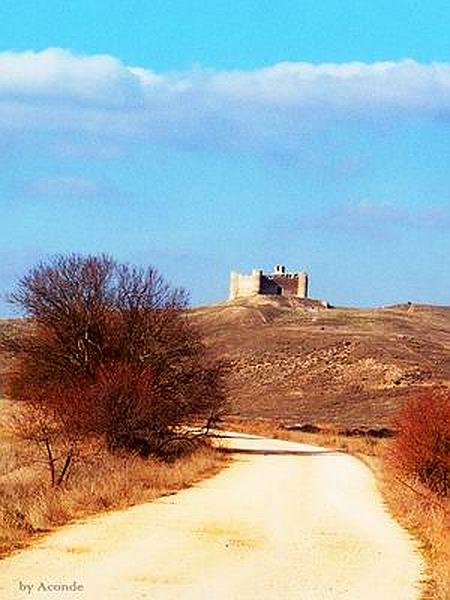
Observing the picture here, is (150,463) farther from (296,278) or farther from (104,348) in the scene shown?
(296,278)

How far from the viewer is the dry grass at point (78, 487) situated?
18.8m

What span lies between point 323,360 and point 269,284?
64280 mm

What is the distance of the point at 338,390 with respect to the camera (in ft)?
286

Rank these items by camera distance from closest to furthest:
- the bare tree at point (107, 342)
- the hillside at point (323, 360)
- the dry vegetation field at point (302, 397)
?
the dry vegetation field at point (302, 397)
the bare tree at point (107, 342)
the hillside at point (323, 360)

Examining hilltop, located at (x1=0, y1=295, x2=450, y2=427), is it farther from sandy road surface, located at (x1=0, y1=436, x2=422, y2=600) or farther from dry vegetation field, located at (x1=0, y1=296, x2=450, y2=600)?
sandy road surface, located at (x1=0, y1=436, x2=422, y2=600)

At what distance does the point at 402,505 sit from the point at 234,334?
3560 inches

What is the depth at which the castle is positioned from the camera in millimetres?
157125

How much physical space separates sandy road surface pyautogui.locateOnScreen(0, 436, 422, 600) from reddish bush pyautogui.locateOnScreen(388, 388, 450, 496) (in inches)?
64.5

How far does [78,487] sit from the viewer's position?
24.2m

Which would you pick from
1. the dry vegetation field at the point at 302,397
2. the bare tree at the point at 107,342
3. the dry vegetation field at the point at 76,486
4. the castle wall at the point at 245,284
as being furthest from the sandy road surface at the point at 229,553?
the castle wall at the point at 245,284

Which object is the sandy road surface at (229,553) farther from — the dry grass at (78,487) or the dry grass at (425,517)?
the dry grass at (78,487)

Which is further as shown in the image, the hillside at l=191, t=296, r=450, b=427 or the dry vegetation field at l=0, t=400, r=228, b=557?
the hillside at l=191, t=296, r=450, b=427

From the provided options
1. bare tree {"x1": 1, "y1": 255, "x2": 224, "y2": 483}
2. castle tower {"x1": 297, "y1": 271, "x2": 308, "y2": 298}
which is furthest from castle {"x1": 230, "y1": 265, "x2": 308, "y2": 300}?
bare tree {"x1": 1, "y1": 255, "x2": 224, "y2": 483}

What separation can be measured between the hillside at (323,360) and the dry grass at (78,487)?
31133mm
